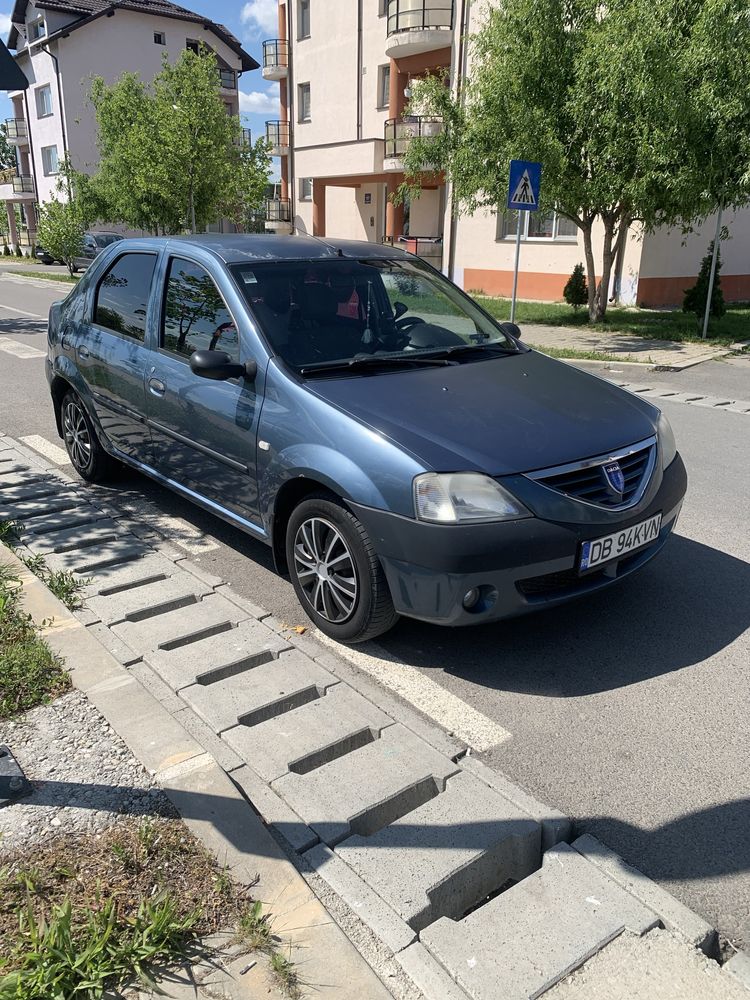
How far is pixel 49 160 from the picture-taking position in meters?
48.6

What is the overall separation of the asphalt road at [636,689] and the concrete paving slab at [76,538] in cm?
44

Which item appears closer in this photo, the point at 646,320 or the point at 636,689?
the point at 636,689

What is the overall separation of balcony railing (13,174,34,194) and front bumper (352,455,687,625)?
185 ft

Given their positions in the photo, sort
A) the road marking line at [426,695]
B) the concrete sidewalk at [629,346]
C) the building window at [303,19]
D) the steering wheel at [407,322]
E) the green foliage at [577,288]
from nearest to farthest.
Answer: the road marking line at [426,695], the steering wheel at [407,322], the concrete sidewalk at [629,346], the green foliage at [577,288], the building window at [303,19]

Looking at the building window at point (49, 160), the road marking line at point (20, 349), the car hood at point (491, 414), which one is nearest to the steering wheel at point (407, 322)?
the car hood at point (491, 414)

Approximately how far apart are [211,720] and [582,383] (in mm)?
2568

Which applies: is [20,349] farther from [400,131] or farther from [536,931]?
[400,131]

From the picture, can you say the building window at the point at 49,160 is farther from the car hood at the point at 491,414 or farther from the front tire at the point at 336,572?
the front tire at the point at 336,572

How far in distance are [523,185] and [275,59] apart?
86.9 feet

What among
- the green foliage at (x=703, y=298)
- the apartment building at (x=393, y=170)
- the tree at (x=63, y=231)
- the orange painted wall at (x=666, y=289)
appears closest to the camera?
the green foliage at (x=703, y=298)

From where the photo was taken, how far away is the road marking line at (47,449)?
7062 millimetres

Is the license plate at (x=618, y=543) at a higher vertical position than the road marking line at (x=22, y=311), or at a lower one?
higher

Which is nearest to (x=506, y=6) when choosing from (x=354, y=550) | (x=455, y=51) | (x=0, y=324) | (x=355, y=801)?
(x=455, y=51)

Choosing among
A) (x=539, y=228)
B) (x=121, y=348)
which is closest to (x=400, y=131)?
(x=539, y=228)
